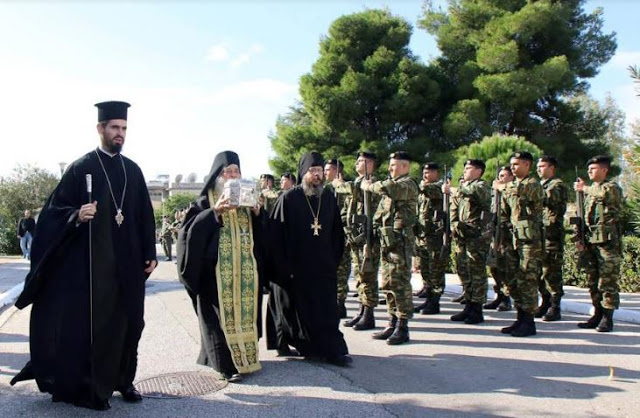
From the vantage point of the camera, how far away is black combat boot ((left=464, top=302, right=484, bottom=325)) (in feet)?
27.5

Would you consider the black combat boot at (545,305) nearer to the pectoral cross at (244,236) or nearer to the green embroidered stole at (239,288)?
the green embroidered stole at (239,288)

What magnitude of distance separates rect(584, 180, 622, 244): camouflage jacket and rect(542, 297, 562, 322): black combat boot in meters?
1.21

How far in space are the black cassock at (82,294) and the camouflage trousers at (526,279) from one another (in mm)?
4966

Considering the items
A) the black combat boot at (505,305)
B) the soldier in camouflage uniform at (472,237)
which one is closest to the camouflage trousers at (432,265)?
Result: the soldier in camouflage uniform at (472,237)

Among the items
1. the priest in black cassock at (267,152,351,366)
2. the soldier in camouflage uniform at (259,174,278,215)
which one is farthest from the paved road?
the soldier in camouflage uniform at (259,174,278,215)

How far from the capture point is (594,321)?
7.95 meters

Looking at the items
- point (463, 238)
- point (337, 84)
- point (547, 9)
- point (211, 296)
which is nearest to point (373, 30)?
point (337, 84)

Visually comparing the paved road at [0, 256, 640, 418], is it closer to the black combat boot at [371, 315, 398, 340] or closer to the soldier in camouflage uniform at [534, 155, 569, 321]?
the black combat boot at [371, 315, 398, 340]

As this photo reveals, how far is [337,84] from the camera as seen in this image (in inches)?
996

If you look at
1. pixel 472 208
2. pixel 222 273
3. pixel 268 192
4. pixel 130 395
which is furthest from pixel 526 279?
pixel 268 192

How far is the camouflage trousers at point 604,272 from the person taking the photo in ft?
25.1

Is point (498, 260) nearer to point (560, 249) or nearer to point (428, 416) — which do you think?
point (560, 249)

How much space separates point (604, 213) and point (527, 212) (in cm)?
109

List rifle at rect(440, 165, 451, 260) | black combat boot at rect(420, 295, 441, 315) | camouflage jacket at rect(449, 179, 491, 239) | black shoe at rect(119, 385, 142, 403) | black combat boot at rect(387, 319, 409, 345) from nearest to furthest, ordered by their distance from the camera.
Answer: black shoe at rect(119, 385, 142, 403), black combat boot at rect(387, 319, 409, 345), camouflage jacket at rect(449, 179, 491, 239), black combat boot at rect(420, 295, 441, 315), rifle at rect(440, 165, 451, 260)
